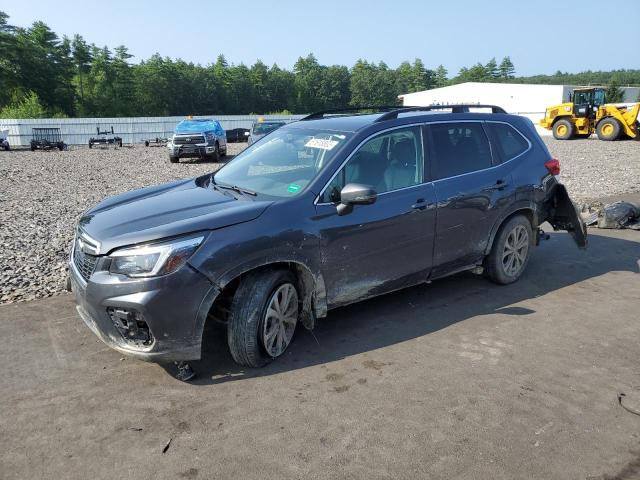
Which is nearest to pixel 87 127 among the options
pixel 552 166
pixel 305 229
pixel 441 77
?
pixel 552 166

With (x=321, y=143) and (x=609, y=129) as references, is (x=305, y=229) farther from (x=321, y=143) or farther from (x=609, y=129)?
(x=609, y=129)

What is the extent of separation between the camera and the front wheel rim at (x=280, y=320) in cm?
392

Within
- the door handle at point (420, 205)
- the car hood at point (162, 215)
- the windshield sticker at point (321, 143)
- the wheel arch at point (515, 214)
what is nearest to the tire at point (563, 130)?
the wheel arch at point (515, 214)

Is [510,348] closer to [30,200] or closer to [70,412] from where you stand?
[70,412]

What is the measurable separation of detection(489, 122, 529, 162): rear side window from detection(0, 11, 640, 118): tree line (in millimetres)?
67046

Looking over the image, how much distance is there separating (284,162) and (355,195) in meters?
0.95

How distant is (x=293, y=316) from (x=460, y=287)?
7.81 feet

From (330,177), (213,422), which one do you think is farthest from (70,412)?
(330,177)

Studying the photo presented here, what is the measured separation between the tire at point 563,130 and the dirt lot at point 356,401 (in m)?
28.0

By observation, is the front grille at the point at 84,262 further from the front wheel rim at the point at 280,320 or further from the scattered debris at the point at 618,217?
the scattered debris at the point at 618,217

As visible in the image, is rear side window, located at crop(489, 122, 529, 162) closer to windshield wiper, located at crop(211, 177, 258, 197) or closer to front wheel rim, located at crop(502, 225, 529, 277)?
front wheel rim, located at crop(502, 225, 529, 277)

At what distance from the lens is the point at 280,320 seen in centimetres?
404

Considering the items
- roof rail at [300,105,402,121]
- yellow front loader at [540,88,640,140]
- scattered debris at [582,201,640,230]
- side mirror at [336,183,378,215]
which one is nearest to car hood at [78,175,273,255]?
side mirror at [336,183,378,215]

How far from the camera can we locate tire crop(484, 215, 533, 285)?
18.4 ft
